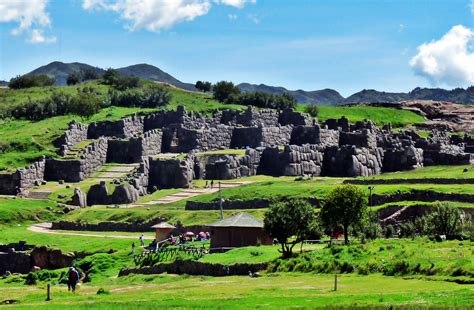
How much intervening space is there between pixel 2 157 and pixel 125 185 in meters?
18.6

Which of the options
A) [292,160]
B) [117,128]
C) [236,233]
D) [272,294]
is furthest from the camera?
[117,128]

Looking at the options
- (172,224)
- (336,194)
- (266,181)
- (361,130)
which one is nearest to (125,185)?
(266,181)

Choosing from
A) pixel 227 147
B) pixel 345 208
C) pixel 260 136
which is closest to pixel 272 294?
pixel 345 208

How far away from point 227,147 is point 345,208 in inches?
2294

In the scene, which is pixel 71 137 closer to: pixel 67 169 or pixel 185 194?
pixel 67 169

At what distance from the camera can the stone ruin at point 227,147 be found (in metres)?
104

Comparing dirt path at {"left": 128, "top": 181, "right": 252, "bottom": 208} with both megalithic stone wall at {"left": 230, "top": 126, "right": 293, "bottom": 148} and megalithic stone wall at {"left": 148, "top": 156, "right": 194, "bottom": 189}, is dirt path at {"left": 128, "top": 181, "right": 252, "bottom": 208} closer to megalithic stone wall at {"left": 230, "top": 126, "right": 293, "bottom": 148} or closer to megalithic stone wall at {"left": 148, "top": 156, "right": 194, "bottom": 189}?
megalithic stone wall at {"left": 148, "top": 156, "right": 194, "bottom": 189}

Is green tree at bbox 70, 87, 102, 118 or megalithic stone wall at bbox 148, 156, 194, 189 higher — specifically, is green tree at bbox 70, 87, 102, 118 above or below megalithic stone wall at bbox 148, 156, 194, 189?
above

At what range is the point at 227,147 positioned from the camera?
11831cm

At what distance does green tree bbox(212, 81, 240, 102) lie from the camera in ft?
495

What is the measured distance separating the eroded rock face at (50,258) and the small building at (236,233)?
13.6m

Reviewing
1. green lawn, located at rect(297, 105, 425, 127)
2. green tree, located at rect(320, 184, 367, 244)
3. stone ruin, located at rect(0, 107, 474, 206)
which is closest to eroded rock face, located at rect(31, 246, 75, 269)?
green tree, located at rect(320, 184, 367, 244)

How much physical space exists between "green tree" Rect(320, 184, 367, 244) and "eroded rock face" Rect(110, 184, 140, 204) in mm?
41089

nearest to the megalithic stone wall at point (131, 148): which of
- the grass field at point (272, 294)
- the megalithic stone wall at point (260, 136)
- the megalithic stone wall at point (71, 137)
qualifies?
the megalithic stone wall at point (71, 137)
